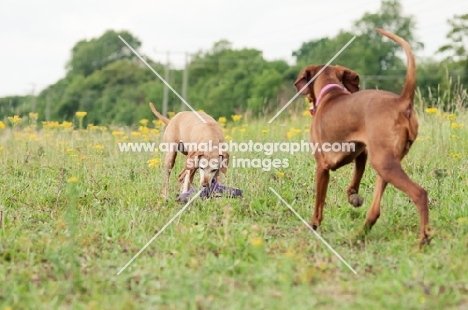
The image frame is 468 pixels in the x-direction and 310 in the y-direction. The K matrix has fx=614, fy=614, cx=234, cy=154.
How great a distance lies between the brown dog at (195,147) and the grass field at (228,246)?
29 cm

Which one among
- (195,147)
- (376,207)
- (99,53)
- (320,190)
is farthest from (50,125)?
(99,53)

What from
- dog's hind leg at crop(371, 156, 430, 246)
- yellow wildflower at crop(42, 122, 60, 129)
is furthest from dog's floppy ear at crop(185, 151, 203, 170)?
yellow wildflower at crop(42, 122, 60, 129)

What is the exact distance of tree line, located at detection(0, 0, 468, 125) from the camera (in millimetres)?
26906

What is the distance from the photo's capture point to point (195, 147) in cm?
669

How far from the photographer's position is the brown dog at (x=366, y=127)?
170 inches

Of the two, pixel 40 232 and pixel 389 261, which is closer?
pixel 389 261

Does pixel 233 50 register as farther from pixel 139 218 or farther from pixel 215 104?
pixel 139 218

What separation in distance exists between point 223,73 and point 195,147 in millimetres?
26311

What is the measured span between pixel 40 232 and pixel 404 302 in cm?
298

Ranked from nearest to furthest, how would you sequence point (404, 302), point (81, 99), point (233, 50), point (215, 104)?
point (404, 302) → point (215, 104) → point (81, 99) → point (233, 50)

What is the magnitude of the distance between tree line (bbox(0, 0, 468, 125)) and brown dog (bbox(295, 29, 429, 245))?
59.9 ft

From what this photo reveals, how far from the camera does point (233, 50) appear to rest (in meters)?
34.6

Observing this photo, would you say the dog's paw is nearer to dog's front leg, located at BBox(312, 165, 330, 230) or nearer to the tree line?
dog's front leg, located at BBox(312, 165, 330, 230)

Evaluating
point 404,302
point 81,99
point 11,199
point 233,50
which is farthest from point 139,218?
point 233,50
